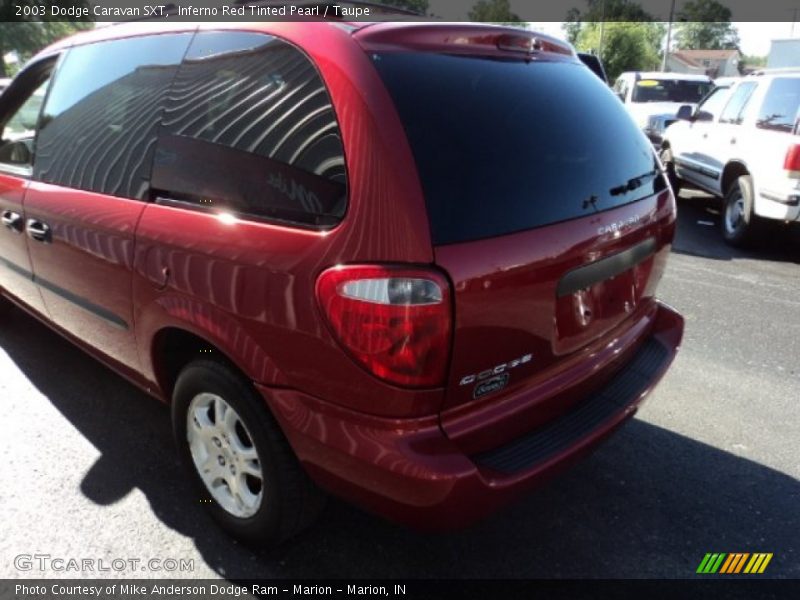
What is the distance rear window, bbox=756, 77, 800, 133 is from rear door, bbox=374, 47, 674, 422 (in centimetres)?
482

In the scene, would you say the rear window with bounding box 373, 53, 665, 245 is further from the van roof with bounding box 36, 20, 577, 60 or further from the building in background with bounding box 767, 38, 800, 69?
the building in background with bounding box 767, 38, 800, 69

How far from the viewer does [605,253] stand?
7.19ft

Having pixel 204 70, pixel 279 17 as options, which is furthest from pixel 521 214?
pixel 204 70

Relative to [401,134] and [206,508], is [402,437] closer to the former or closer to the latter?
[401,134]

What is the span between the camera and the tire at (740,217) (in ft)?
21.9

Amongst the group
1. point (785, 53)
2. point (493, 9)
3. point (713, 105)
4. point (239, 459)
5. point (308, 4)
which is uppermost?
point (493, 9)

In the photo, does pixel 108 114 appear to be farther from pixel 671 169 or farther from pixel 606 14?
pixel 606 14

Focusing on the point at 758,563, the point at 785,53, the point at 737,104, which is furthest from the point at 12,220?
the point at 785,53

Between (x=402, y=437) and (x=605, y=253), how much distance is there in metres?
0.97

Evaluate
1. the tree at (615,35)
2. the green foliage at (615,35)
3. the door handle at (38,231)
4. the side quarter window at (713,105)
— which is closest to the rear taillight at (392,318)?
the door handle at (38,231)

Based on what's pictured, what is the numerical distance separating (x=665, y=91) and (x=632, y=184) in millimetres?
13113

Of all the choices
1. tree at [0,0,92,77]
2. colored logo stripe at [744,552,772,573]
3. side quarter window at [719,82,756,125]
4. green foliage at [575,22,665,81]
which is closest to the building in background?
side quarter window at [719,82,756,125]

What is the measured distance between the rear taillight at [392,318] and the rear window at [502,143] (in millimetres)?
159

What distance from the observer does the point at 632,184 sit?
96.7 inches
